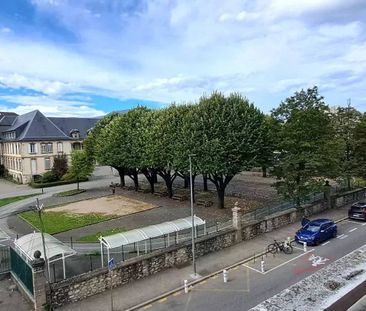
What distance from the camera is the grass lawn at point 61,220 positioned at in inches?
1337

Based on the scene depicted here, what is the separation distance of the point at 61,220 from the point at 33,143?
3509 centimetres

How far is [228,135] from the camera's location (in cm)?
3466

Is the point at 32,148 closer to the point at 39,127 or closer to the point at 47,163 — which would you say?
the point at 47,163

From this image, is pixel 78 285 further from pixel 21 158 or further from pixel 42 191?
pixel 21 158

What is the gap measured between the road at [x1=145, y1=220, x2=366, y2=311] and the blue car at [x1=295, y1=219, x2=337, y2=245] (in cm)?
53

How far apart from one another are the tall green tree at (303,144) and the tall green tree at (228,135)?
2706 millimetres

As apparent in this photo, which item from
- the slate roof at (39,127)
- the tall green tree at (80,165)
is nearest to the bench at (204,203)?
the tall green tree at (80,165)

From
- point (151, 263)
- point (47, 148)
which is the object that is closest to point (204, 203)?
point (151, 263)

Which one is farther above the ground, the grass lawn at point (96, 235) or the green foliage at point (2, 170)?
the green foliage at point (2, 170)

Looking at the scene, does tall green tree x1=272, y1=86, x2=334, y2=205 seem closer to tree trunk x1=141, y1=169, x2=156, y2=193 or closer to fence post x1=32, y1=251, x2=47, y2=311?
tree trunk x1=141, y1=169, x2=156, y2=193

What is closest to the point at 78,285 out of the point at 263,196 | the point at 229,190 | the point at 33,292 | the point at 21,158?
the point at 33,292

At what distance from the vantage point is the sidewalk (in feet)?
61.9

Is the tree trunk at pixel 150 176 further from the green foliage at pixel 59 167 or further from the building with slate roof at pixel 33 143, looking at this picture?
the building with slate roof at pixel 33 143

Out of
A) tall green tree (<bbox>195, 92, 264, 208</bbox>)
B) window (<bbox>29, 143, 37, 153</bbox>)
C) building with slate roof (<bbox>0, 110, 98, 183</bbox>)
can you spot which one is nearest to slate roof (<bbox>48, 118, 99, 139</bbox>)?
building with slate roof (<bbox>0, 110, 98, 183</bbox>)
